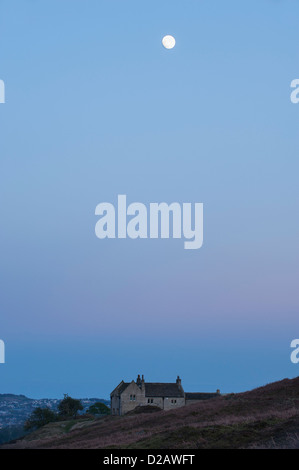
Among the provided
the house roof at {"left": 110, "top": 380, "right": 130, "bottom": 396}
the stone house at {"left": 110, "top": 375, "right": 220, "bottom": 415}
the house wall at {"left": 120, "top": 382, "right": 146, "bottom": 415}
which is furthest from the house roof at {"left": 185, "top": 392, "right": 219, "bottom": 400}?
the house roof at {"left": 110, "top": 380, "right": 130, "bottom": 396}

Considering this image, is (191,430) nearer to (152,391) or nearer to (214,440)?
(214,440)

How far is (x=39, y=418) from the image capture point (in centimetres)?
12200

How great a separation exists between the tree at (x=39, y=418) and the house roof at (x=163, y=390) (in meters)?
24.3

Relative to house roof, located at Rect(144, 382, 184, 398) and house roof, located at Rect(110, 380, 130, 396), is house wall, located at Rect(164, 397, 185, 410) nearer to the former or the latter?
house roof, located at Rect(144, 382, 184, 398)

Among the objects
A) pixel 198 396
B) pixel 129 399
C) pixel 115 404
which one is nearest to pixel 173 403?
pixel 198 396

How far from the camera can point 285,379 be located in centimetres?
7262

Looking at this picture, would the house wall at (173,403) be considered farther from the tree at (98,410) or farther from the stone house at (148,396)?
the tree at (98,410)

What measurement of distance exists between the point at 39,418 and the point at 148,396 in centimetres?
2767

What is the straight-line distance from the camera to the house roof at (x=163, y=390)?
4375 inches

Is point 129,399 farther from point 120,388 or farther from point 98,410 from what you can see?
point 98,410

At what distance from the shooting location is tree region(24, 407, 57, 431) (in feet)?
393

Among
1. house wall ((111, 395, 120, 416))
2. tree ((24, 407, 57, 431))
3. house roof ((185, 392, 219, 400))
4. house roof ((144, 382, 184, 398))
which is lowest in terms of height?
tree ((24, 407, 57, 431))

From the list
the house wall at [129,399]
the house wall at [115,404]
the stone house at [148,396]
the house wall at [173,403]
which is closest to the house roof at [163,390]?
the stone house at [148,396]
